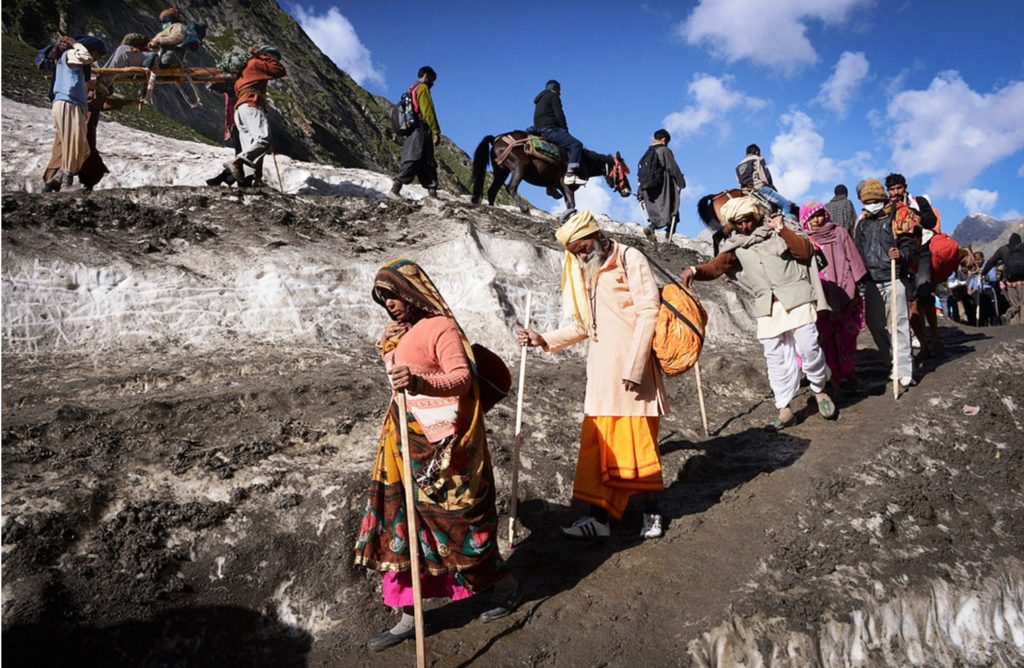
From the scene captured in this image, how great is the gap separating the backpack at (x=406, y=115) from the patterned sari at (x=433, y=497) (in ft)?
22.5

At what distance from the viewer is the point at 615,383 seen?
4062 mm

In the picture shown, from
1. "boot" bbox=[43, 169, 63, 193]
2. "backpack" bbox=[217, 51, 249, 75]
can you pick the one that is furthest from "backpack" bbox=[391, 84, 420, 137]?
"boot" bbox=[43, 169, 63, 193]

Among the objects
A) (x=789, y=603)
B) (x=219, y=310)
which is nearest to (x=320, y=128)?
(x=219, y=310)

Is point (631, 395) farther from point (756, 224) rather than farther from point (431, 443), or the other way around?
point (756, 224)

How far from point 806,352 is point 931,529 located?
68.9 inches

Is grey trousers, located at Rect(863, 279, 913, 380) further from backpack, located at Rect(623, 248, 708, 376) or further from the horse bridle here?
the horse bridle

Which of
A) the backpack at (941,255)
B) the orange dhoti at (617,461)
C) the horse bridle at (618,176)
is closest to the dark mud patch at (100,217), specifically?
the orange dhoti at (617,461)

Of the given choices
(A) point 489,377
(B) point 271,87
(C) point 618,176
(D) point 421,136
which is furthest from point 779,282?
Answer: (B) point 271,87

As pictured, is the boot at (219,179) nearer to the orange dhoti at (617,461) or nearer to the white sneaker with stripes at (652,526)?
the orange dhoti at (617,461)

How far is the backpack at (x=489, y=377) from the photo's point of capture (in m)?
3.38

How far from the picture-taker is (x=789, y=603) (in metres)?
3.57

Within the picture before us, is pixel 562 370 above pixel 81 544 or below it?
above

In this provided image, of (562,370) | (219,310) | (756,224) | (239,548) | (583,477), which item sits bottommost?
(239,548)

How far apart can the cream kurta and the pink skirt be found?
135 centimetres
